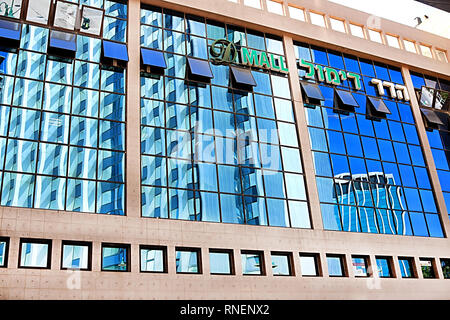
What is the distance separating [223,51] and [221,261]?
50.1 feet

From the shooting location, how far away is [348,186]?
3622 centimetres

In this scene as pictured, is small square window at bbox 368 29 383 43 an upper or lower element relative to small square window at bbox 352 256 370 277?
upper

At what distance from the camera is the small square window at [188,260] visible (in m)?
28.7

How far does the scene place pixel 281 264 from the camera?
31.4 m

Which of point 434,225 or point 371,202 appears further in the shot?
point 434,225

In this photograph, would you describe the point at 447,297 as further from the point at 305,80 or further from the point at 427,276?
the point at 305,80

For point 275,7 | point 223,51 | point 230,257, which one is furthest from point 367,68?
point 230,257

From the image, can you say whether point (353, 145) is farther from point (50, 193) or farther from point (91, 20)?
point (50, 193)

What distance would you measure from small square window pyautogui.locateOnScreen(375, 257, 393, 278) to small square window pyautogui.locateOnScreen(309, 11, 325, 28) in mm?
19183

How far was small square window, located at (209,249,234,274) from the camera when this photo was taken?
29.5m

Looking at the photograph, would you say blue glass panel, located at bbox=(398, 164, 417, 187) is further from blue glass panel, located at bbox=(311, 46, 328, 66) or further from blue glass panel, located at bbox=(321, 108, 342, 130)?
blue glass panel, located at bbox=(311, 46, 328, 66)

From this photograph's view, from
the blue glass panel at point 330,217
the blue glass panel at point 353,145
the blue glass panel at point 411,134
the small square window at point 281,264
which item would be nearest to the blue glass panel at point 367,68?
the blue glass panel at point 411,134

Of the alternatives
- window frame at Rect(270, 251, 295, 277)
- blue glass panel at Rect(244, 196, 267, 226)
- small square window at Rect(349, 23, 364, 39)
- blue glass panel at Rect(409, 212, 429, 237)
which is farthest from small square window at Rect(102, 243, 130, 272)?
small square window at Rect(349, 23, 364, 39)

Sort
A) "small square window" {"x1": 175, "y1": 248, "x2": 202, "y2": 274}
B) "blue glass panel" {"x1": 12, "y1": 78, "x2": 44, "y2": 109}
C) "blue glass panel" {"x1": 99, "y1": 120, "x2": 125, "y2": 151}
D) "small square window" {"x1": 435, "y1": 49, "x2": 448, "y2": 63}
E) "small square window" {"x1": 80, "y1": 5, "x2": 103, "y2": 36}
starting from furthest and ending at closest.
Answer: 1. "small square window" {"x1": 435, "y1": 49, "x2": 448, "y2": 63}
2. "small square window" {"x1": 80, "y1": 5, "x2": 103, "y2": 36}
3. "blue glass panel" {"x1": 99, "y1": 120, "x2": 125, "y2": 151}
4. "blue glass panel" {"x1": 12, "y1": 78, "x2": 44, "y2": 109}
5. "small square window" {"x1": 175, "y1": 248, "x2": 202, "y2": 274}
